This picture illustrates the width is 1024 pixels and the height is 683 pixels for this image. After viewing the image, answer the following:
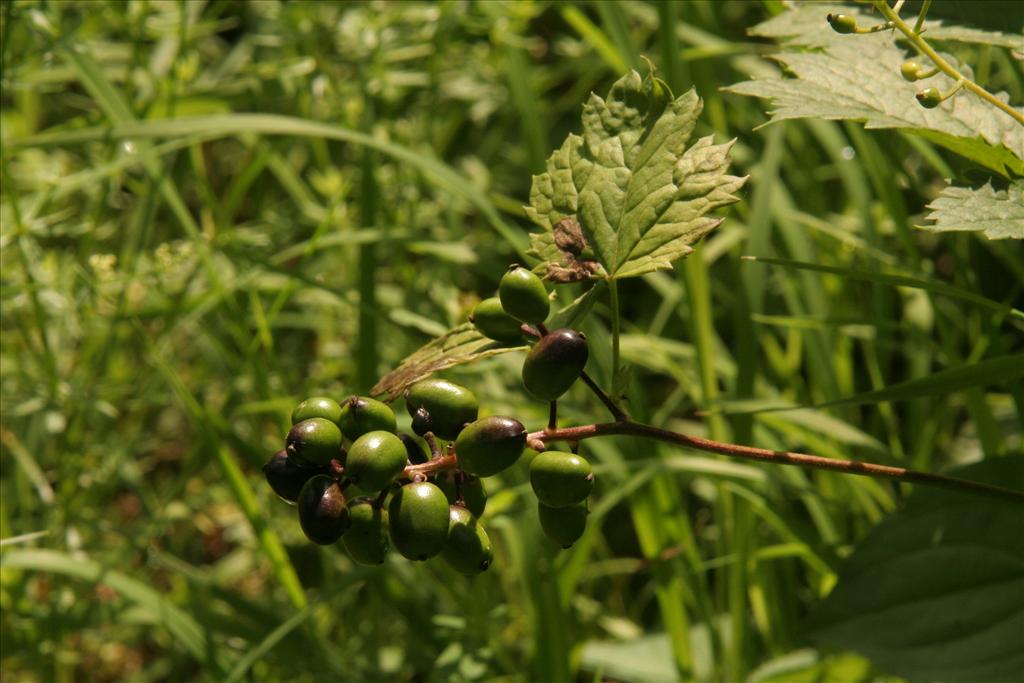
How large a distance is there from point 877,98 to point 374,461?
0.82m

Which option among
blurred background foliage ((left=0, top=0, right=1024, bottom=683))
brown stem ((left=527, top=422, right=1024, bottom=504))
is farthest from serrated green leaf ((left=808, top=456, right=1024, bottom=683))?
brown stem ((left=527, top=422, right=1024, bottom=504))

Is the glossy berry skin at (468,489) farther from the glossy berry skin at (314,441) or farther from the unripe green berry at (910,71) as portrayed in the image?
the unripe green berry at (910,71)

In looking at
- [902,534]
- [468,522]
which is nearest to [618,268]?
[468,522]

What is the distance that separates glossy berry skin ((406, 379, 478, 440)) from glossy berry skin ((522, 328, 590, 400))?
71mm

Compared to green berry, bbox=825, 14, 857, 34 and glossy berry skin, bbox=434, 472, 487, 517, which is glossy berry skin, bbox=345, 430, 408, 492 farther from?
green berry, bbox=825, 14, 857, 34

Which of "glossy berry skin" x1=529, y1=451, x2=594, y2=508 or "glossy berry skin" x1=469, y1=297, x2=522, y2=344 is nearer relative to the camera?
"glossy berry skin" x1=529, y1=451, x2=594, y2=508

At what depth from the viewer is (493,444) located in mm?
1072

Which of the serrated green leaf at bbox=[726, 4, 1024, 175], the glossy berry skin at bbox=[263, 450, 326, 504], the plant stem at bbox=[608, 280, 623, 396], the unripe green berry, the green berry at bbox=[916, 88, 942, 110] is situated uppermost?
the unripe green berry

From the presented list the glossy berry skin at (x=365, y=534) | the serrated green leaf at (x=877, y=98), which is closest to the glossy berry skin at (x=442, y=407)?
the glossy berry skin at (x=365, y=534)

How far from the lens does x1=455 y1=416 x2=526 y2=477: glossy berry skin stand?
1.07 metres

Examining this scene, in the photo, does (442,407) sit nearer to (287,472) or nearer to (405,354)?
(287,472)

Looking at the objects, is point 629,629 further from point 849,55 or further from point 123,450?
point 849,55

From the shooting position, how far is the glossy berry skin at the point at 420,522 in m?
1.04

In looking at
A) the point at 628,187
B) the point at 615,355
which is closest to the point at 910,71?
the point at 628,187
